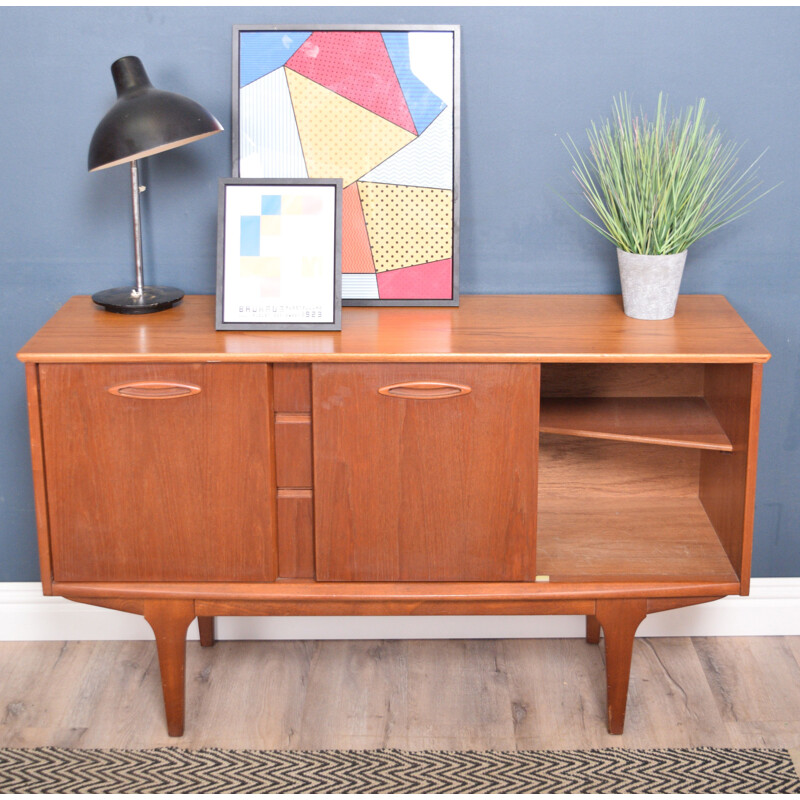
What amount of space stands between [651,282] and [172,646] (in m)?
1.21

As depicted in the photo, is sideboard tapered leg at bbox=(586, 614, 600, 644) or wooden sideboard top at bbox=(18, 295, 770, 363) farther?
sideboard tapered leg at bbox=(586, 614, 600, 644)

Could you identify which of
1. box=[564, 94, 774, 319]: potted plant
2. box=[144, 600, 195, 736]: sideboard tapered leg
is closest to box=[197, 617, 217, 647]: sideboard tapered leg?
box=[144, 600, 195, 736]: sideboard tapered leg

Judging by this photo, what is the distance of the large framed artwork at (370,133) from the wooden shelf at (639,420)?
0.35 meters

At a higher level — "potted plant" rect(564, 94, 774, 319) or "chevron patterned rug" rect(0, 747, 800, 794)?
"potted plant" rect(564, 94, 774, 319)

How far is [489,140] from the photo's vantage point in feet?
7.38

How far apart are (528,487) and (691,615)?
80 cm

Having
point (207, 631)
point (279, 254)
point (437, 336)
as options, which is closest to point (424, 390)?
point (437, 336)

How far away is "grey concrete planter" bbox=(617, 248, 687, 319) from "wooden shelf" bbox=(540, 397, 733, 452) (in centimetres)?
21

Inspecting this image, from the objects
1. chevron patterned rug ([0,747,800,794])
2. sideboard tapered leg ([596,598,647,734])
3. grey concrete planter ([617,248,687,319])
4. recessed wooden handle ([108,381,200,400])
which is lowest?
chevron patterned rug ([0,747,800,794])

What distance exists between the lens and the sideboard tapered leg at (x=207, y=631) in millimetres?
2523

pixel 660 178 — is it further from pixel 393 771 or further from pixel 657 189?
pixel 393 771

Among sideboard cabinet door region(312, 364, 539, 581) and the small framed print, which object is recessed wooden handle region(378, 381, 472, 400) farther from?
the small framed print

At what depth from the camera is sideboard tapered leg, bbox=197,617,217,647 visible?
2523 millimetres

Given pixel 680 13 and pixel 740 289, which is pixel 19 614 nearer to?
pixel 740 289
